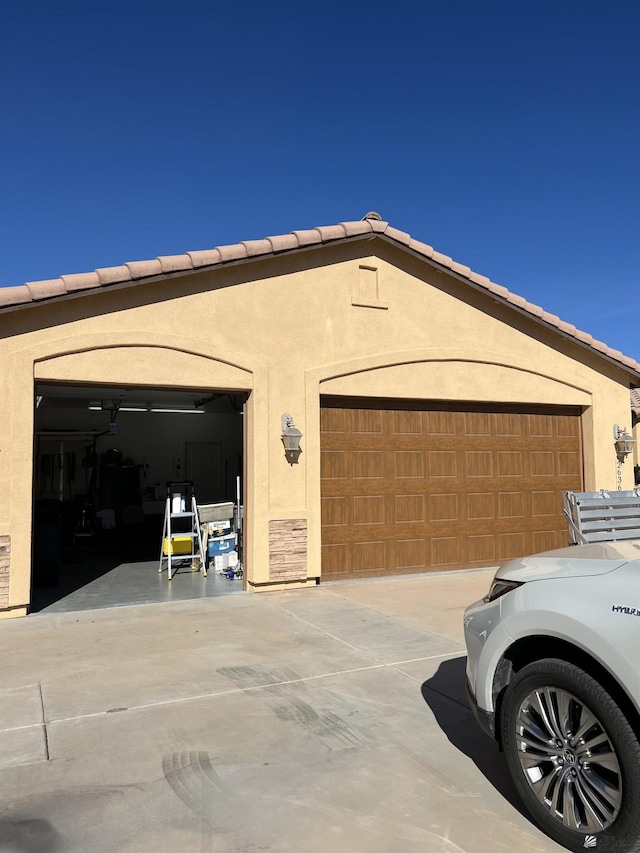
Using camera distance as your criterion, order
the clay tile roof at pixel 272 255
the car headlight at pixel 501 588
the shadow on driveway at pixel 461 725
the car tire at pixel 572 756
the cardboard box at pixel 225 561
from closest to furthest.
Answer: the car tire at pixel 572 756
the car headlight at pixel 501 588
the shadow on driveway at pixel 461 725
the clay tile roof at pixel 272 255
the cardboard box at pixel 225 561

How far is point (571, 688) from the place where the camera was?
9.45 ft

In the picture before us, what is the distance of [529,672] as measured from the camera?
3104mm

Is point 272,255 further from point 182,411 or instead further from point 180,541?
point 182,411

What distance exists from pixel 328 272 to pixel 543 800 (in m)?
7.85

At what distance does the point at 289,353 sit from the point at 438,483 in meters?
3.22

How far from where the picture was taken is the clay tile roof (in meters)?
7.68

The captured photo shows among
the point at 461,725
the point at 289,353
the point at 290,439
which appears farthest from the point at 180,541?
the point at 461,725

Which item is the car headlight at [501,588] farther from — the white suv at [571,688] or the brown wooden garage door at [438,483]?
the brown wooden garage door at [438,483]

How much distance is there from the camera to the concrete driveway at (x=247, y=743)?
3.15 meters

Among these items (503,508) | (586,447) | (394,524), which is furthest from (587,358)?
(394,524)

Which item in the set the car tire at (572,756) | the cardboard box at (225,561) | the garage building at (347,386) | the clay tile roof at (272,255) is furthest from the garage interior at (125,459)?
the car tire at (572,756)

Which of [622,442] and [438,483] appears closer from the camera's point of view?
[438,483]

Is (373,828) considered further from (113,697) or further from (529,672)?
(113,697)

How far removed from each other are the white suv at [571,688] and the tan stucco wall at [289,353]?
5966 millimetres
